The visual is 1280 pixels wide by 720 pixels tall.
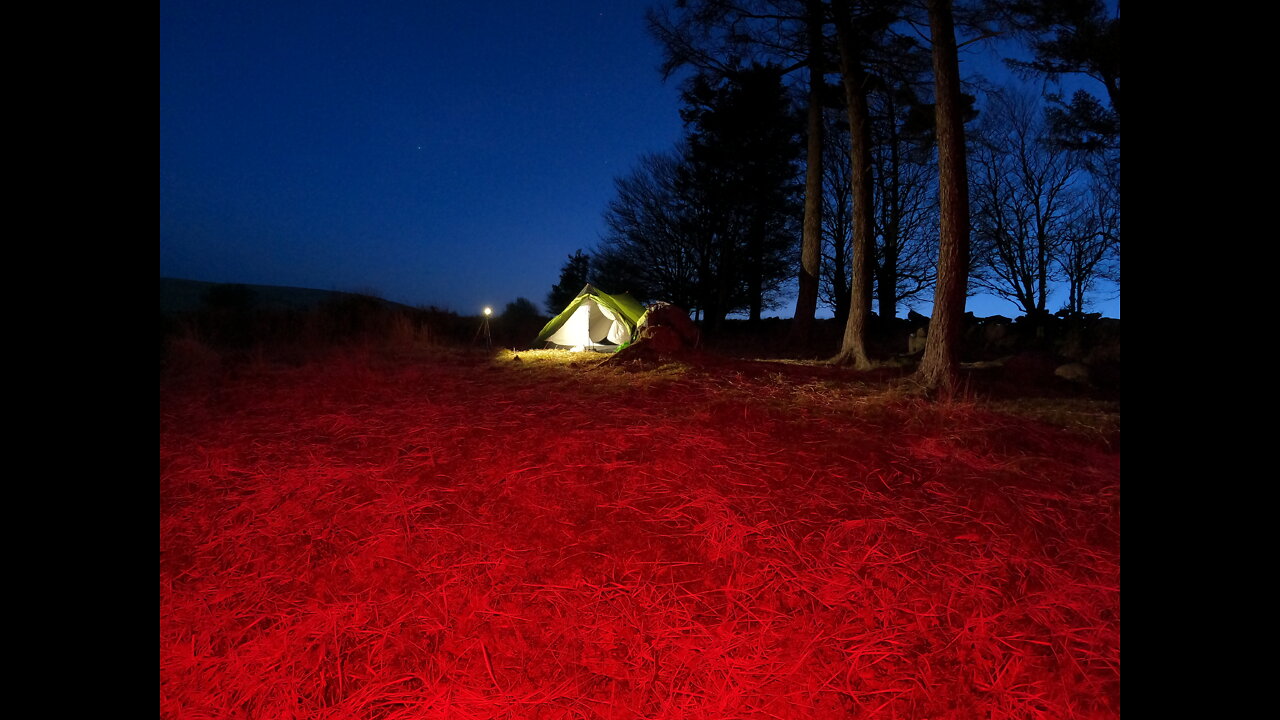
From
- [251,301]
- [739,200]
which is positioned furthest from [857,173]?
[251,301]

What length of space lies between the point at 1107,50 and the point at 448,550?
1391 centimetres

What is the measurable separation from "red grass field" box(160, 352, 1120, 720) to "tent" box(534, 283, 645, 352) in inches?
381

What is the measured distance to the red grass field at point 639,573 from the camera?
4.88ft

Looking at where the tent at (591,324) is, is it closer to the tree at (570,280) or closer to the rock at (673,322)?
the rock at (673,322)

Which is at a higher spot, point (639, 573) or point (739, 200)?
point (739, 200)

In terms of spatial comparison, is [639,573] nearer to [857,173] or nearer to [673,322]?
[673,322]

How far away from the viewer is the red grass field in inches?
58.5

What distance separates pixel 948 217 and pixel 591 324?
9.62 meters

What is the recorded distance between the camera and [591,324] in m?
13.4

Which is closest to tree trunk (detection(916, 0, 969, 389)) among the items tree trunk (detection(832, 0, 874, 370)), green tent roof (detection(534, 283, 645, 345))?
tree trunk (detection(832, 0, 874, 370))

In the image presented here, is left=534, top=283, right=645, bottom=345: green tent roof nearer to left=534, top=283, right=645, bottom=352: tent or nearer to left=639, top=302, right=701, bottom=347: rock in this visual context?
left=534, top=283, right=645, bottom=352: tent

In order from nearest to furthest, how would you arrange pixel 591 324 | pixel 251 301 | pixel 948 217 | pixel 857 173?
pixel 948 217 < pixel 857 173 < pixel 591 324 < pixel 251 301
